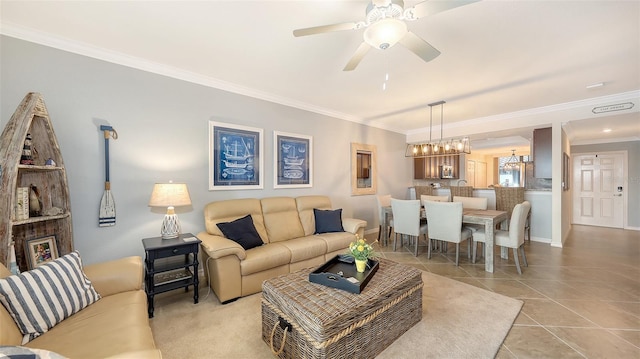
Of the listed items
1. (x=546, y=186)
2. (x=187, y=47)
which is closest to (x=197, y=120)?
(x=187, y=47)

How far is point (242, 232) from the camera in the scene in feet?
9.45

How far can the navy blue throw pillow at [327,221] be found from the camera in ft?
12.1

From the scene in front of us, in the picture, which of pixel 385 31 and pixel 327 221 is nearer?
pixel 385 31

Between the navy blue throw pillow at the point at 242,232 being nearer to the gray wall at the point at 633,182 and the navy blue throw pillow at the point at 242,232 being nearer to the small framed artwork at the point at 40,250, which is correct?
the small framed artwork at the point at 40,250

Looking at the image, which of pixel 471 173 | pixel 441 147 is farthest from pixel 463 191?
→ pixel 471 173

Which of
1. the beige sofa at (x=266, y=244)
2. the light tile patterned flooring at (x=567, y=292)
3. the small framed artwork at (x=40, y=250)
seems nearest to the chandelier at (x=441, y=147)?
the light tile patterned flooring at (x=567, y=292)

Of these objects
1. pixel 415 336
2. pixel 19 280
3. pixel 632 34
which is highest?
pixel 632 34

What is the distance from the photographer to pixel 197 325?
209 cm

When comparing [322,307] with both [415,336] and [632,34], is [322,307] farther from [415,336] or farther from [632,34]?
[632,34]

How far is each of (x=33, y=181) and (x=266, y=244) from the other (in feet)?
7.26

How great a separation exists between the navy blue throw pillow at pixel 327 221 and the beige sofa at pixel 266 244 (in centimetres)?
8

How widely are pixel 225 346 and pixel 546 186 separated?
18.9 ft

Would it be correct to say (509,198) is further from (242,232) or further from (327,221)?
(242,232)

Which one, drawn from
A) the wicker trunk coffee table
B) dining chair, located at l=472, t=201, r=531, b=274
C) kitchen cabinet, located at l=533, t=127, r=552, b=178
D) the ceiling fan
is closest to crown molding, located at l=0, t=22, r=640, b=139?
kitchen cabinet, located at l=533, t=127, r=552, b=178
